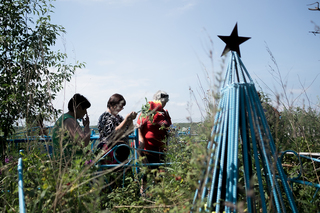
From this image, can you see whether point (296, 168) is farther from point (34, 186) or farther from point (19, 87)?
point (19, 87)

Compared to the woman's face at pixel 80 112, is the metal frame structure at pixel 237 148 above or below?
below

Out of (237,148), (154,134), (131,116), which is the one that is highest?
(131,116)

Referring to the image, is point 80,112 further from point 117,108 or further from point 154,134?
point 154,134

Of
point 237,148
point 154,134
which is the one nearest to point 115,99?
point 154,134

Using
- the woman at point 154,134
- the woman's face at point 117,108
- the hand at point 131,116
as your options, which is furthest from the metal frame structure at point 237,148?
the woman at point 154,134

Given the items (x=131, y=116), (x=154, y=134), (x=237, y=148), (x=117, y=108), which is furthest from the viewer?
(x=154, y=134)

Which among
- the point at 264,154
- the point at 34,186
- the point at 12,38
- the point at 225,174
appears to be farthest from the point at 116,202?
the point at 12,38

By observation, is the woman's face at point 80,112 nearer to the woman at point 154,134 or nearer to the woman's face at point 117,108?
the woman's face at point 117,108

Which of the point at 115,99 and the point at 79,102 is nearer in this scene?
the point at 79,102

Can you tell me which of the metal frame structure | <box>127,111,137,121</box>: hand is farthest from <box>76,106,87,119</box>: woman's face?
the metal frame structure

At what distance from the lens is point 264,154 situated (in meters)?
1.70

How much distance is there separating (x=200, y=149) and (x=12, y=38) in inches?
161

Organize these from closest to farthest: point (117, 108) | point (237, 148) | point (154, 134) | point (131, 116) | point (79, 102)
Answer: point (237, 148)
point (131, 116)
point (79, 102)
point (117, 108)
point (154, 134)

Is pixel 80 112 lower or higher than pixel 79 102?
lower
